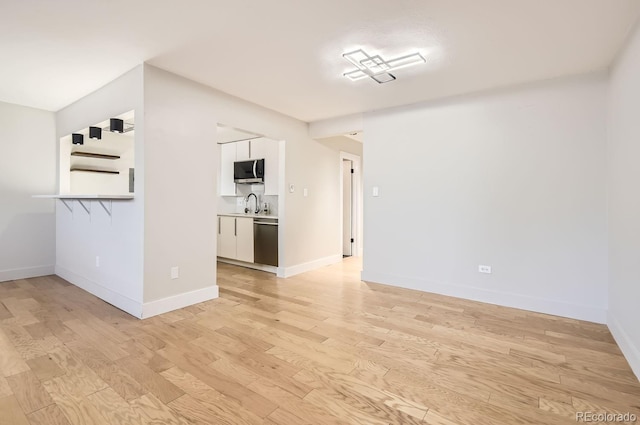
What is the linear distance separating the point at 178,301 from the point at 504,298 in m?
3.46

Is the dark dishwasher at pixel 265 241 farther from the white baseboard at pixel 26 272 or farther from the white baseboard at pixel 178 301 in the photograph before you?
the white baseboard at pixel 26 272

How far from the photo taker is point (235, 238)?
536cm

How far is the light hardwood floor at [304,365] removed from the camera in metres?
1.66

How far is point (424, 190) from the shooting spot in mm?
3928

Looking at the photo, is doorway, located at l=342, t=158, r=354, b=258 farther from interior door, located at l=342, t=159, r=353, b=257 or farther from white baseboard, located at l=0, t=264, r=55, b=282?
white baseboard, located at l=0, t=264, r=55, b=282

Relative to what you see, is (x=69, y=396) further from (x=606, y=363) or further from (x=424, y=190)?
(x=424, y=190)

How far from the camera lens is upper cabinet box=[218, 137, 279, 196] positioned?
5129mm

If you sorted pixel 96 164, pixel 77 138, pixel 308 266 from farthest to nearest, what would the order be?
pixel 308 266, pixel 96 164, pixel 77 138

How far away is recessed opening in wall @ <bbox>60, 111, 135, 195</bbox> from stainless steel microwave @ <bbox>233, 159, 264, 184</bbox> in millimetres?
1659

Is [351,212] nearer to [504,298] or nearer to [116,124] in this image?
[504,298]

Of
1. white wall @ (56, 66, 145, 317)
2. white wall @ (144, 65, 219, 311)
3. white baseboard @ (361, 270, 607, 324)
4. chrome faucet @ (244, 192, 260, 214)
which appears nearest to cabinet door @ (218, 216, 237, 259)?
chrome faucet @ (244, 192, 260, 214)

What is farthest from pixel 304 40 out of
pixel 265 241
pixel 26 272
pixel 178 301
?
pixel 26 272

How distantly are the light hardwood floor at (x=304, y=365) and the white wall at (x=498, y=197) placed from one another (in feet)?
1.31

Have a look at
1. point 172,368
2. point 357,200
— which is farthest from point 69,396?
point 357,200
